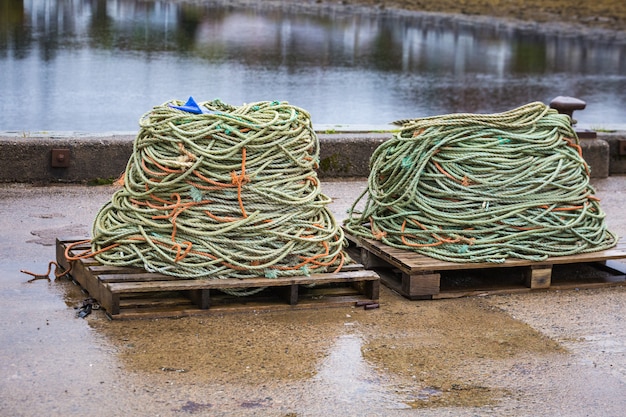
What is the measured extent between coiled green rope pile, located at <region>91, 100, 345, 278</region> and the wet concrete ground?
A: 33cm

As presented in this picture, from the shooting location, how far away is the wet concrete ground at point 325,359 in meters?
4.48

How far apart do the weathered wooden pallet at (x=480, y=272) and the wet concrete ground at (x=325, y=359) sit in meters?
0.09

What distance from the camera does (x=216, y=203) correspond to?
564cm

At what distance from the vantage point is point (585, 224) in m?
6.43

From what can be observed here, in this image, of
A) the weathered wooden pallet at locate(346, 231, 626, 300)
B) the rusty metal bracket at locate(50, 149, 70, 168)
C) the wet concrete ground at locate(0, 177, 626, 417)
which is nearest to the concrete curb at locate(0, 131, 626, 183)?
the rusty metal bracket at locate(50, 149, 70, 168)

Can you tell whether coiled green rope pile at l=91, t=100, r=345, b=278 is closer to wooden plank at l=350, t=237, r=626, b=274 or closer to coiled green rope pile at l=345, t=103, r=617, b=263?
wooden plank at l=350, t=237, r=626, b=274

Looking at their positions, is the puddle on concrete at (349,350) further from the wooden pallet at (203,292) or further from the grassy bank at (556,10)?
the grassy bank at (556,10)

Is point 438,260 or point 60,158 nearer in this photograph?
point 438,260

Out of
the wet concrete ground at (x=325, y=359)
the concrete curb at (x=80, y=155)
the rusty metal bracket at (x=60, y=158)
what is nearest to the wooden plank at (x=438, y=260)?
the wet concrete ground at (x=325, y=359)

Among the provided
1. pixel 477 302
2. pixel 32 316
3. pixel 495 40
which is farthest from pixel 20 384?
pixel 495 40

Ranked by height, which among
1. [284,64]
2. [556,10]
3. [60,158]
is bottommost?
[284,64]

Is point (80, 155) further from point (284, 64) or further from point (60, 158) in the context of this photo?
point (284, 64)

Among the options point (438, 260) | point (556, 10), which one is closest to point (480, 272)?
point (438, 260)

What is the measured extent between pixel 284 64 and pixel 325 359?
2174 cm
